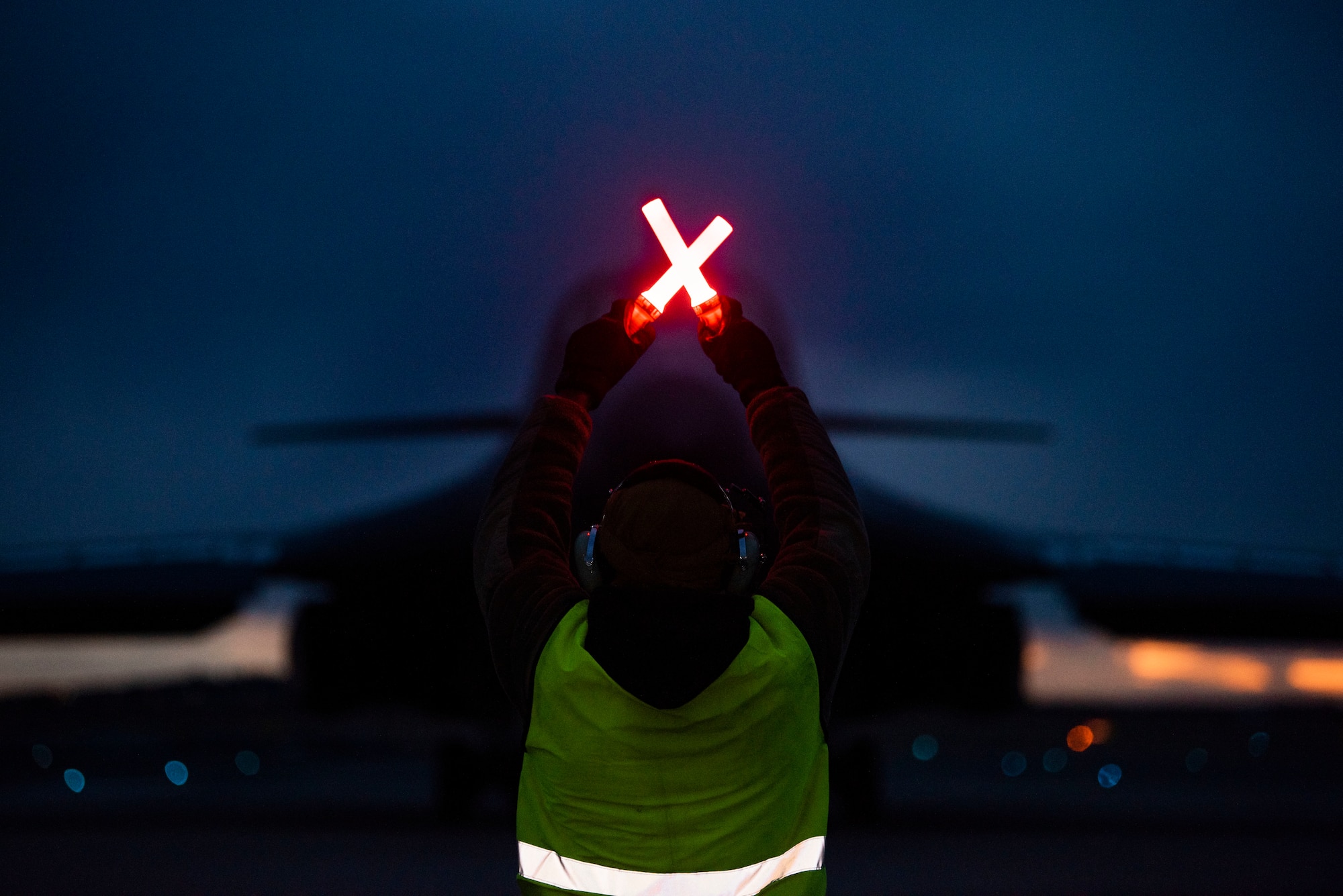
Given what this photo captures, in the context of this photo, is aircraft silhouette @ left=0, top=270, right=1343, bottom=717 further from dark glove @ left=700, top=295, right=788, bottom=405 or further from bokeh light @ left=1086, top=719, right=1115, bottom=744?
bokeh light @ left=1086, top=719, right=1115, bottom=744

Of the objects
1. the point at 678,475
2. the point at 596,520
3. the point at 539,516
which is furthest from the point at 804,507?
the point at 596,520

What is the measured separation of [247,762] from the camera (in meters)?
30.3

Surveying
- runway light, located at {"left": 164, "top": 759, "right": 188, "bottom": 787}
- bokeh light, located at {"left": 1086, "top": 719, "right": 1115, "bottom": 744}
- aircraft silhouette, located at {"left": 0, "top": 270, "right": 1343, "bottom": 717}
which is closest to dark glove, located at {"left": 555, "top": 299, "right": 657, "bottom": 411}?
aircraft silhouette, located at {"left": 0, "top": 270, "right": 1343, "bottom": 717}

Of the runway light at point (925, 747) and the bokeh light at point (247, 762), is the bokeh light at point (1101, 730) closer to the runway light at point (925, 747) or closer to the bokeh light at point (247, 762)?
the runway light at point (925, 747)

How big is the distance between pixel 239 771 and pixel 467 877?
2010cm

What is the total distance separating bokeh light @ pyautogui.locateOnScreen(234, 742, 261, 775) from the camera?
2575 centimetres

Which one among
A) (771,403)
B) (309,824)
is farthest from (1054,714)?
(771,403)

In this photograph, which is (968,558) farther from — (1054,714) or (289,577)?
(1054,714)

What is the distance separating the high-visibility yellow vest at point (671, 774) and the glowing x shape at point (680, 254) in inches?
30.9

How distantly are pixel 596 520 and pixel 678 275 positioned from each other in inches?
300

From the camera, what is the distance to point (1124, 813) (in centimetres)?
1282

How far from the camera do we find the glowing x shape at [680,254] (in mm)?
2568

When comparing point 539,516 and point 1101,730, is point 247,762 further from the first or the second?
point 1101,730

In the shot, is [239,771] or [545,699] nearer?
[545,699]
